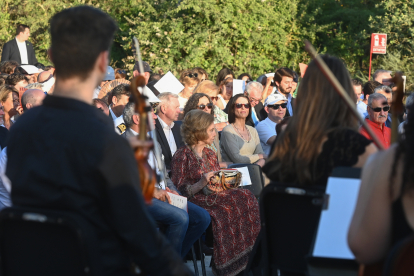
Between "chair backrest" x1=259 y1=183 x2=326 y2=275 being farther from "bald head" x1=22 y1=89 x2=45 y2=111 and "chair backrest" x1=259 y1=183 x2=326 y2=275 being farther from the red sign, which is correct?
the red sign

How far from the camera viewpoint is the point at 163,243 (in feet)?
6.73

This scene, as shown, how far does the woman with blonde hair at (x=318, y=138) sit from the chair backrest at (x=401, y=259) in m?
0.94

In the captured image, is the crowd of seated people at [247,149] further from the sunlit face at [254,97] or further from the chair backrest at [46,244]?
the chair backrest at [46,244]

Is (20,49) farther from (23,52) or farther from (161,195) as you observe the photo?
(161,195)

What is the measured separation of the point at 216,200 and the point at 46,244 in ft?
11.9

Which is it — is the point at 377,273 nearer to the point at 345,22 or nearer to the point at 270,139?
the point at 270,139

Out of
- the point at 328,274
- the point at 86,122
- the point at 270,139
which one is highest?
the point at 86,122

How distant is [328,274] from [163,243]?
0.61m

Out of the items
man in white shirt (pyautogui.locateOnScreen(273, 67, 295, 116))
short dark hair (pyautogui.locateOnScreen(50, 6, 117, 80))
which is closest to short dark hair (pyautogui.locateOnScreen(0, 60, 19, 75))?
man in white shirt (pyautogui.locateOnScreen(273, 67, 295, 116))

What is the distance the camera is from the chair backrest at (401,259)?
1631mm

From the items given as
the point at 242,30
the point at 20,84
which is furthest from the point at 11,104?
the point at 242,30

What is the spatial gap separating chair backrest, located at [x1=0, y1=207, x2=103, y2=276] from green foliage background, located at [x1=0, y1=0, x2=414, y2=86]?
1517cm

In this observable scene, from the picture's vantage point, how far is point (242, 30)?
1795 cm

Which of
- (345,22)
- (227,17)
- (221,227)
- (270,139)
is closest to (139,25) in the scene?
(227,17)
